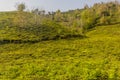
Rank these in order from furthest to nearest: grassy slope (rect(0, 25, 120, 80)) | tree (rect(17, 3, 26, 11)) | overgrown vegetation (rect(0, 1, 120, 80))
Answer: tree (rect(17, 3, 26, 11)) < overgrown vegetation (rect(0, 1, 120, 80)) < grassy slope (rect(0, 25, 120, 80))

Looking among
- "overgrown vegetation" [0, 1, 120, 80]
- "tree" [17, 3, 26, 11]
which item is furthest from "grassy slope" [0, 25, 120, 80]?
"tree" [17, 3, 26, 11]

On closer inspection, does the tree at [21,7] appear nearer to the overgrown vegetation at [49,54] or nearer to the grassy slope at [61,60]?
the overgrown vegetation at [49,54]

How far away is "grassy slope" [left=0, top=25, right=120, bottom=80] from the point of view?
3991 centimetres

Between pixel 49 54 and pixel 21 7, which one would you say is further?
pixel 21 7

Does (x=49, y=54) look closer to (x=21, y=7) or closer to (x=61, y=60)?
(x=61, y=60)

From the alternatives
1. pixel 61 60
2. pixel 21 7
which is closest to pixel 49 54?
pixel 61 60

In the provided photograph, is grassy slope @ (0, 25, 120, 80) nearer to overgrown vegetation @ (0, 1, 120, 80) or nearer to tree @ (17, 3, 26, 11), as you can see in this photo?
overgrown vegetation @ (0, 1, 120, 80)

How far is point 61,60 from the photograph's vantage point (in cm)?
5731

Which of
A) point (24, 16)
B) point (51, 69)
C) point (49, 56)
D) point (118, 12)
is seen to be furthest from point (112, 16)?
point (51, 69)

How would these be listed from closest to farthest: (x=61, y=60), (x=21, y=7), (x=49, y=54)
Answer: (x=61, y=60)
(x=49, y=54)
(x=21, y=7)

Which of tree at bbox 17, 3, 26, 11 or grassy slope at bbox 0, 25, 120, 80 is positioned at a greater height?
tree at bbox 17, 3, 26, 11

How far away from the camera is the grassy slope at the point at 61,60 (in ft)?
131

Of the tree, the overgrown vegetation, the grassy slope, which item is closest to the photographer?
the grassy slope

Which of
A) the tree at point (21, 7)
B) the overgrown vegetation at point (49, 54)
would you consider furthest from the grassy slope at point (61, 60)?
the tree at point (21, 7)
